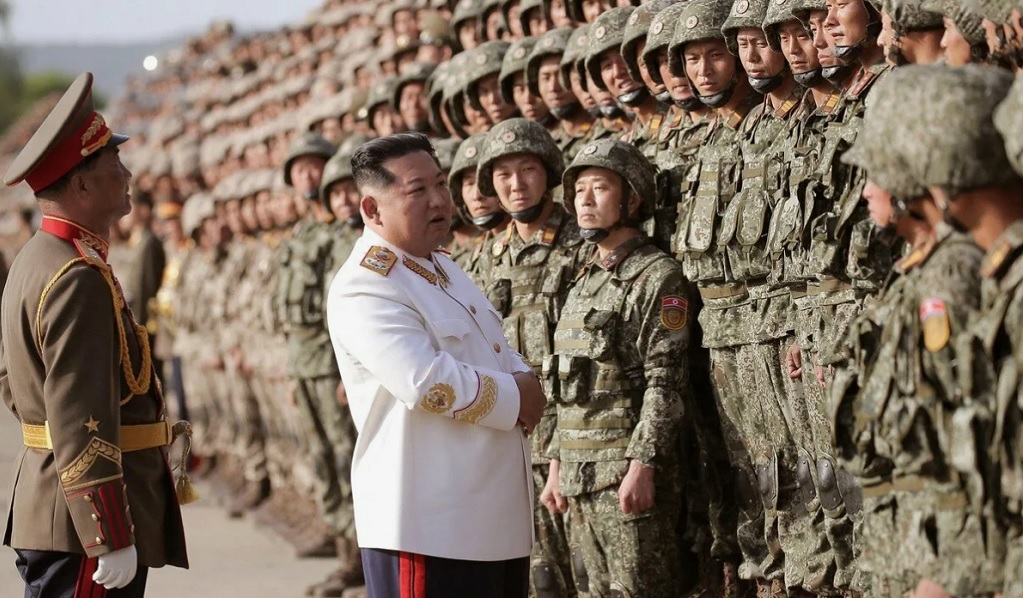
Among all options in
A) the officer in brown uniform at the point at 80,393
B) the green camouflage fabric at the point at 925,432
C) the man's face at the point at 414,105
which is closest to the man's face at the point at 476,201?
the man's face at the point at 414,105

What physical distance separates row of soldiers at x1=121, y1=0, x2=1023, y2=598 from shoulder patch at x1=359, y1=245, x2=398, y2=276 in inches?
60.4

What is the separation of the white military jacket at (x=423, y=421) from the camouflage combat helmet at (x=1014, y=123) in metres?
2.01

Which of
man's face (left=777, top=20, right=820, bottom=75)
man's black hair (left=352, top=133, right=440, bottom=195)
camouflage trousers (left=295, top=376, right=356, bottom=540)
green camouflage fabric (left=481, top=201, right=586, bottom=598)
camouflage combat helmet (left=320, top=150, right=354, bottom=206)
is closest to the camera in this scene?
man's black hair (left=352, top=133, right=440, bottom=195)

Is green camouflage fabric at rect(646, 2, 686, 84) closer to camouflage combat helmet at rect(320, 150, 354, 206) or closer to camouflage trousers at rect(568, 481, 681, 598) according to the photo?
camouflage trousers at rect(568, 481, 681, 598)

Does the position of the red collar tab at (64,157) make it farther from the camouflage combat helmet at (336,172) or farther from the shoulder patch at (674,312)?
the camouflage combat helmet at (336,172)

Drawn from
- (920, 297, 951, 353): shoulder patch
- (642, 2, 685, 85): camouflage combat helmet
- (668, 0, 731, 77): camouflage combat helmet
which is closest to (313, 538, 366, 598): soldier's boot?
(642, 2, 685, 85): camouflage combat helmet

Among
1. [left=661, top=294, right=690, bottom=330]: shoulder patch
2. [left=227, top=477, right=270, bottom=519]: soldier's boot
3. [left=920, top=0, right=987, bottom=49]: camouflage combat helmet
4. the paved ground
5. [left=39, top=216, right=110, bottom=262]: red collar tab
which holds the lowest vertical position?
the paved ground

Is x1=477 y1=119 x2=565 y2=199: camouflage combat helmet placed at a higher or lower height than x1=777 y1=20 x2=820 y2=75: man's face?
lower

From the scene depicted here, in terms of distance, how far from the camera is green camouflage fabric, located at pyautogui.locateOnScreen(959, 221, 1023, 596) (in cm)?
381

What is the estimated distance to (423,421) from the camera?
532 cm

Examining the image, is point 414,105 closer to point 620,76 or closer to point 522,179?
point 620,76

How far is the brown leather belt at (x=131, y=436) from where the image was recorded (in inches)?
212

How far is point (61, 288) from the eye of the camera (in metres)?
5.29

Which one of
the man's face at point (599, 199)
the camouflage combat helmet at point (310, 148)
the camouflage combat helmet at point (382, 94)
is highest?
the camouflage combat helmet at point (382, 94)
